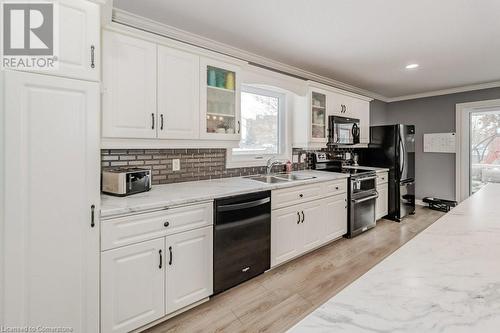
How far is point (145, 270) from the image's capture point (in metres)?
1.73

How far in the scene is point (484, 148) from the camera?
4859 millimetres

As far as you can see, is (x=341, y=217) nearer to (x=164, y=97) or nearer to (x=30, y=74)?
(x=164, y=97)

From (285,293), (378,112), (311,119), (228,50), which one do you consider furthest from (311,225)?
(378,112)

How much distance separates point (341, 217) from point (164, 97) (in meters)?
2.64

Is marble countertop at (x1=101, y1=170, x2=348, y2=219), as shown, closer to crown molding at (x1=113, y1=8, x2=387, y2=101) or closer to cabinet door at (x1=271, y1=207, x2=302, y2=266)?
cabinet door at (x1=271, y1=207, x2=302, y2=266)

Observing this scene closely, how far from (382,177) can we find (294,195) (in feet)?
7.73

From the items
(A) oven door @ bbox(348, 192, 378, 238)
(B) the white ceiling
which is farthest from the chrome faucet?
(B) the white ceiling

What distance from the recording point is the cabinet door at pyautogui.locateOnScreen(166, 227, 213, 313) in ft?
6.10

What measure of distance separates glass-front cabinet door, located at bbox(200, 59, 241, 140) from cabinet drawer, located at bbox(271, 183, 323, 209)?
0.73 m

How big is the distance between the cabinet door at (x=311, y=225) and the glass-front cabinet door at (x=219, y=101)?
1.14 m

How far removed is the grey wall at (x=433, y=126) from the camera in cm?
504

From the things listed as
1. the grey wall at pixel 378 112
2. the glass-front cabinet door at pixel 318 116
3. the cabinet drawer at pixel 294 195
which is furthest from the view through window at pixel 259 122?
the grey wall at pixel 378 112

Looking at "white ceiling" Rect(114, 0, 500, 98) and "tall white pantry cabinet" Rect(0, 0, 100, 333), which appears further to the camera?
"white ceiling" Rect(114, 0, 500, 98)

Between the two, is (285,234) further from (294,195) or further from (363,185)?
(363,185)
